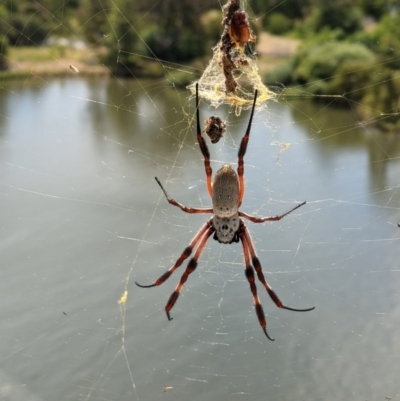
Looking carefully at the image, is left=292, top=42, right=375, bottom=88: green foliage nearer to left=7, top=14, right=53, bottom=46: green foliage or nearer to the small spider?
left=7, top=14, right=53, bottom=46: green foliage

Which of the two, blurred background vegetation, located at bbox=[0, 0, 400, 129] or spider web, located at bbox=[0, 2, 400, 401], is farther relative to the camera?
blurred background vegetation, located at bbox=[0, 0, 400, 129]

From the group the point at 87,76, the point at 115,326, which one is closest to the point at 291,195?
the point at 115,326

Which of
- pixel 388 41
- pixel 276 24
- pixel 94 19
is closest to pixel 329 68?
pixel 388 41

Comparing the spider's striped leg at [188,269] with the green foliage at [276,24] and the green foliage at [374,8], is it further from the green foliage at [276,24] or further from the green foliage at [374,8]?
the green foliage at [276,24]

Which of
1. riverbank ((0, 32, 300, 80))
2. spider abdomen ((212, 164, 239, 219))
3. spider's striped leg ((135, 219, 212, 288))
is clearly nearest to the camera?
spider abdomen ((212, 164, 239, 219))

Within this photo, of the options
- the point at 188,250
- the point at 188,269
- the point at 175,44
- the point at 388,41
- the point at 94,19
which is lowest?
the point at 188,269

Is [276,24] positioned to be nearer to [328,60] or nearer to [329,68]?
[328,60]

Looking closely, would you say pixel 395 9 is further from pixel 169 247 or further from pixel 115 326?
pixel 115 326

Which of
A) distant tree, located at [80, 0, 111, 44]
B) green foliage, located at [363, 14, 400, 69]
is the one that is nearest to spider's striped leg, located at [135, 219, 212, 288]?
green foliage, located at [363, 14, 400, 69]
